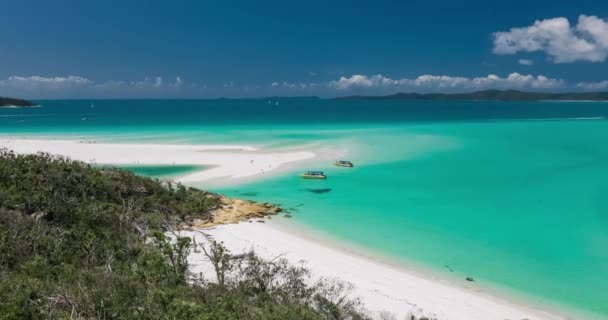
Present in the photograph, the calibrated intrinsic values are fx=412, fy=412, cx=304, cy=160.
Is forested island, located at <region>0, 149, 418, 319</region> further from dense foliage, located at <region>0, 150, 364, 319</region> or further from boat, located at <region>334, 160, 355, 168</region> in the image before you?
boat, located at <region>334, 160, 355, 168</region>

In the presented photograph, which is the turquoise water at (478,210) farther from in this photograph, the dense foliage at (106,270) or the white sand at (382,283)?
the dense foliage at (106,270)

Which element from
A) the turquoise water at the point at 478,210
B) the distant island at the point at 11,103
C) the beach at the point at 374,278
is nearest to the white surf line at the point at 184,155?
the turquoise water at the point at 478,210

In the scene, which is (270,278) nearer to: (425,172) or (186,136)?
(425,172)

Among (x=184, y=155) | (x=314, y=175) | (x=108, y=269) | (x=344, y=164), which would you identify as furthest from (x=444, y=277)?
(x=184, y=155)

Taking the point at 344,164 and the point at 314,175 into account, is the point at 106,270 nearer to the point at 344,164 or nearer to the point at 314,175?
the point at 314,175

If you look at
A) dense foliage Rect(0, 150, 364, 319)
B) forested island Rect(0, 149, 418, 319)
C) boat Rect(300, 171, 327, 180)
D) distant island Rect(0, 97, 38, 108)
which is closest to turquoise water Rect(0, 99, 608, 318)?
boat Rect(300, 171, 327, 180)

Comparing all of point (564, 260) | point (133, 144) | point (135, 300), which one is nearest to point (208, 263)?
point (135, 300)
